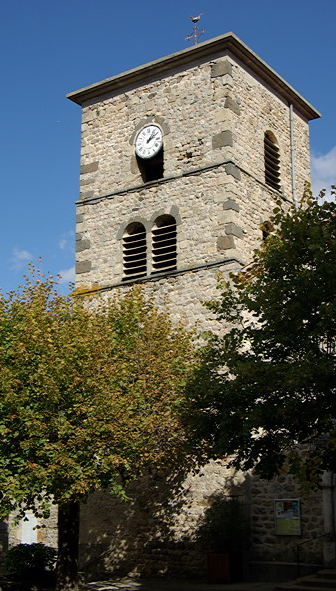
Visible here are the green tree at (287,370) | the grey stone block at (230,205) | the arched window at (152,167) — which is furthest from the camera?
the arched window at (152,167)

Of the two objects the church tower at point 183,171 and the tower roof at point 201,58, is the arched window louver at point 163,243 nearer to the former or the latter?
the church tower at point 183,171

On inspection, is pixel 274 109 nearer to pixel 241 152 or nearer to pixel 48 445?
pixel 241 152

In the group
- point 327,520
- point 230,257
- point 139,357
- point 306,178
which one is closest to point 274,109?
point 306,178

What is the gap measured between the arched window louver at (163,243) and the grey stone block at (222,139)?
7.79ft

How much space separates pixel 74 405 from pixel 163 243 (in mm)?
8740

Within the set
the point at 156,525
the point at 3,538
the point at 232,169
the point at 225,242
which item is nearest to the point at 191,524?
the point at 156,525

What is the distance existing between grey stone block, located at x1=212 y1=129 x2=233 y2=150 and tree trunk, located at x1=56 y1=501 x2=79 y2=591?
10618 mm

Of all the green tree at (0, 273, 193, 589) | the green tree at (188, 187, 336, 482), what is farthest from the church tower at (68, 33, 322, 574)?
the green tree at (188, 187, 336, 482)

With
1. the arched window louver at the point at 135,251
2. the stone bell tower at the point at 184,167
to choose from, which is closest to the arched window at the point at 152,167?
the stone bell tower at the point at 184,167

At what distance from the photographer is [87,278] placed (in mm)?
23531

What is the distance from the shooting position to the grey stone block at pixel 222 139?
858 inches

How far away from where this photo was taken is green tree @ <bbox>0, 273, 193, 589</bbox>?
14.3 metres

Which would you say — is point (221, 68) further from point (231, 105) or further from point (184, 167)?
point (184, 167)

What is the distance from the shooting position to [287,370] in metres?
12.4
